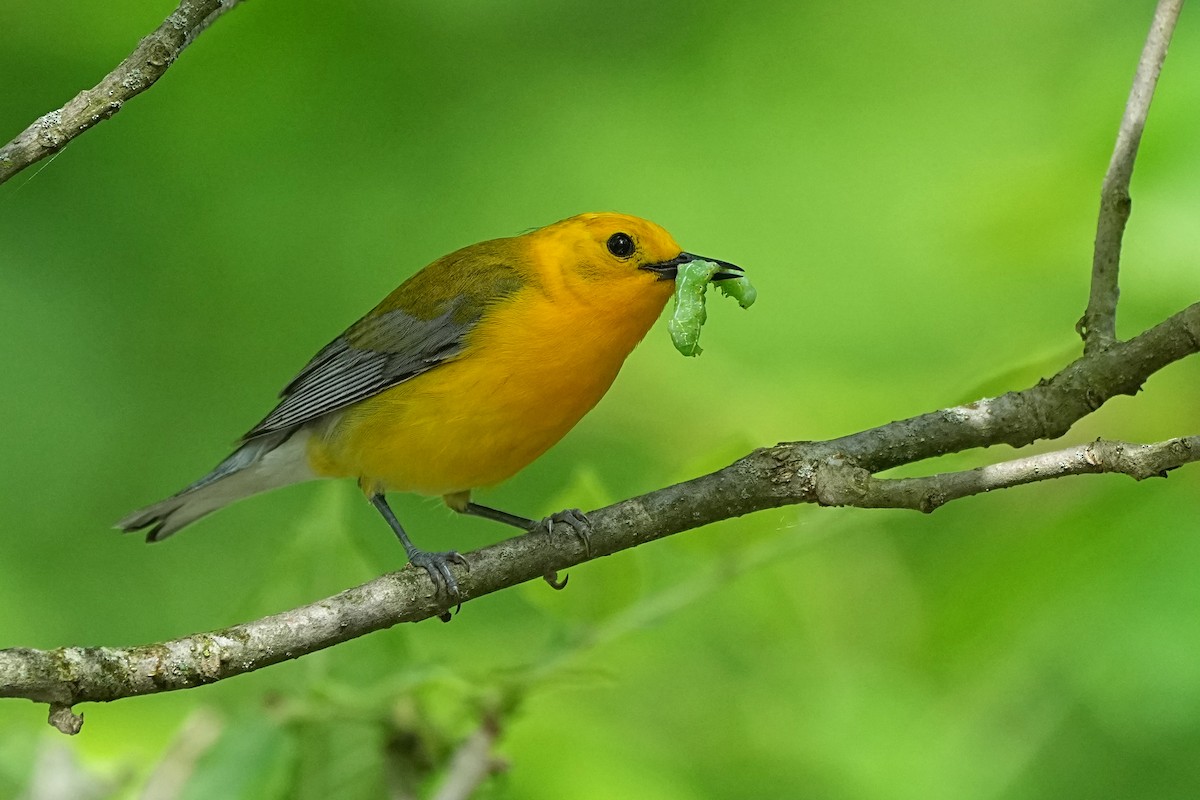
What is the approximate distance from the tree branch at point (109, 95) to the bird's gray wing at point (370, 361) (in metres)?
2.05

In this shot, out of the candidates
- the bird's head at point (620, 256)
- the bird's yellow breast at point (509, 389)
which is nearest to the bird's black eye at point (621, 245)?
the bird's head at point (620, 256)

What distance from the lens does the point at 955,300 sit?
18.6 feet

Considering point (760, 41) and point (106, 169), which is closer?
point (106, 169)

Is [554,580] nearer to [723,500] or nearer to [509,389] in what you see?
[723,500]

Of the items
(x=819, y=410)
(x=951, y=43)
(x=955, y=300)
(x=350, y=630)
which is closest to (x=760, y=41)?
(x=951, y=43)

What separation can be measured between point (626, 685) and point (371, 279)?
2977 millimetres

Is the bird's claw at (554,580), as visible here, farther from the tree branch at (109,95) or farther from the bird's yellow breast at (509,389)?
the tree branch at (109,95)

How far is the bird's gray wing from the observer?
4562 millimetres

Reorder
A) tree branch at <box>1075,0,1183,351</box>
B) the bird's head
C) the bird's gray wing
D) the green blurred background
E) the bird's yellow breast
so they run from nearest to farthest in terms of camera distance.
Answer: tree branch at <box>1075,0,1183,351</box> → the green blurred background → the bird's yellow breast → the bird's head → the bird's gray wing

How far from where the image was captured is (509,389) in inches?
165

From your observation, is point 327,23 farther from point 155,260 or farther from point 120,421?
point 120,421

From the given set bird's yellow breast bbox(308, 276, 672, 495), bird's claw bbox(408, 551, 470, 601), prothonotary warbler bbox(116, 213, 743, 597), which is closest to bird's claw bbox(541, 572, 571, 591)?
bird's claw bbox(408, 551, 470, 601)

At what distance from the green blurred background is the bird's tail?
0.44 metres

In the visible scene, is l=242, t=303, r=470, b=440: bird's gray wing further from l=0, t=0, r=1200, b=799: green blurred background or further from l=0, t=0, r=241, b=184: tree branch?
l=0, t=0, r=241, b=184: tree branch
